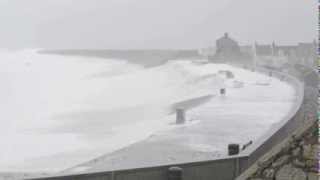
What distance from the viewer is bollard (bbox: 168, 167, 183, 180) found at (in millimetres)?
7141

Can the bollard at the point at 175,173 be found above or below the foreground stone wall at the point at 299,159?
below

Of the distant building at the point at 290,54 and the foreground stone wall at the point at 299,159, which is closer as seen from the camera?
the foreground stone wall at the point at 299,159

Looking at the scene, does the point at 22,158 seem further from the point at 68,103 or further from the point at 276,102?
the point at 68,103

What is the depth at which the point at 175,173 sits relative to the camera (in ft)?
23.4

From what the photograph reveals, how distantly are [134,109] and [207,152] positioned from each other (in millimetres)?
17349

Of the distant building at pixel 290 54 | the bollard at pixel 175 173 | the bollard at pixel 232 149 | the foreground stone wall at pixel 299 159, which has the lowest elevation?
the bollard at pixel 175 173

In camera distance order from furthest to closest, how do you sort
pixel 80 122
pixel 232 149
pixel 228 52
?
pixel 228 52
pixel 80 122
pixel 232 149

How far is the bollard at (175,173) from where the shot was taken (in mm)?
7141

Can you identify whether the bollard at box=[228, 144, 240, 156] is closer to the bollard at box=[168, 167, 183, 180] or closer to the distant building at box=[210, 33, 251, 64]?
the bollard at box=[168, 167, 183, 180]

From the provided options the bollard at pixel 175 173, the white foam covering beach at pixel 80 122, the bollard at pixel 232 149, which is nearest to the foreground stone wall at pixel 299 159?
the bollard at pixel 175 173

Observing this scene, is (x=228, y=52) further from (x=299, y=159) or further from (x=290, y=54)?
(x=299, y=159)

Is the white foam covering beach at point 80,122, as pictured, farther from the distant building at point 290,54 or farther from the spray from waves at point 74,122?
the distant building at point 290,54

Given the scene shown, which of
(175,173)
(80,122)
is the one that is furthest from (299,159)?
(80,122)

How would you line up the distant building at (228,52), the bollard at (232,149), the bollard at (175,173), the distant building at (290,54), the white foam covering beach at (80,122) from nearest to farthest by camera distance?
1. the bollard at (175,173)
2. the bollard at (232,149)
3. the white foam covering beach at (80,122)
4. the distant building at (290,54)
5. the distant building at (228,52)
